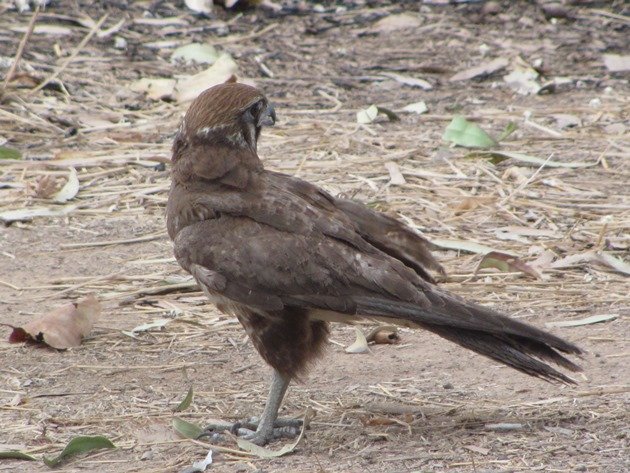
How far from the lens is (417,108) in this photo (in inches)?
353

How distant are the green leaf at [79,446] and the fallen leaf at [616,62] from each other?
22.2ft

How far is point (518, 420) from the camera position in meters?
4.42

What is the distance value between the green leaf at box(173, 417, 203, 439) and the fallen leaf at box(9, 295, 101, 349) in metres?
1.15

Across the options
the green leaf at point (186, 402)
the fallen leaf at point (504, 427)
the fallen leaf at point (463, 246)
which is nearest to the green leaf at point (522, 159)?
the fallen leaf at point (463, 246)

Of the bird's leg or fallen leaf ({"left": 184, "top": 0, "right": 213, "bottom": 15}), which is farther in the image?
fallen leaf ({"left": 184, "top": 0, "right": 213, "bottom": 15})

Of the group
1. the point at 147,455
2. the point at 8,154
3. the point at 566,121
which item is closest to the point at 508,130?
the point at 566,121

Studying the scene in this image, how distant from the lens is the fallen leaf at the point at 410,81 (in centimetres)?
953

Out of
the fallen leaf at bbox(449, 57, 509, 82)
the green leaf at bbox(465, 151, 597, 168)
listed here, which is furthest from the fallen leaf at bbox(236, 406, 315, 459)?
the fallen leaf at bbox(449, 57, 509, 82)

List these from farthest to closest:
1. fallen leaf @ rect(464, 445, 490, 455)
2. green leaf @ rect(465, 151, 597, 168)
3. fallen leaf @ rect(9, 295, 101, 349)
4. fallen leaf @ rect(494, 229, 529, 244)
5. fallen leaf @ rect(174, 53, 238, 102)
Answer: fallen leaf @ rect(174, 53, 238, 102), green leaf @ rect(465, 151, 597, 168), fallen leaf @ rect(494, 229, 529, 244), fallen leaf @ rect(9, 295, 101, 349), fallen leaf @ rect(464, 445, 490, 455)

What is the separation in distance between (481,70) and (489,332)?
5.78 m

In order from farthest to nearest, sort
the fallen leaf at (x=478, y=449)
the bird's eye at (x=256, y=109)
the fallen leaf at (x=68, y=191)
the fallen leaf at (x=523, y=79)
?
the fallen leaf at (x=523, y=79), the fallen leaf at (x=68, y=191), the bird's eye at (x=256, y=109), the fallen leaf at (x=478, y=449)

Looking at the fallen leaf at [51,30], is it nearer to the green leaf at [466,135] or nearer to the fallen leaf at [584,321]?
the green leaf at [466,135]

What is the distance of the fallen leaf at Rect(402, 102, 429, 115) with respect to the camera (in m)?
8.92

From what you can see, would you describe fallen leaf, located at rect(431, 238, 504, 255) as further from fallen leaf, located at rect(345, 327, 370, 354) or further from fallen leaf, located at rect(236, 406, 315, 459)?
fallen leaf, located at rect(236, 406, 315, 459)
